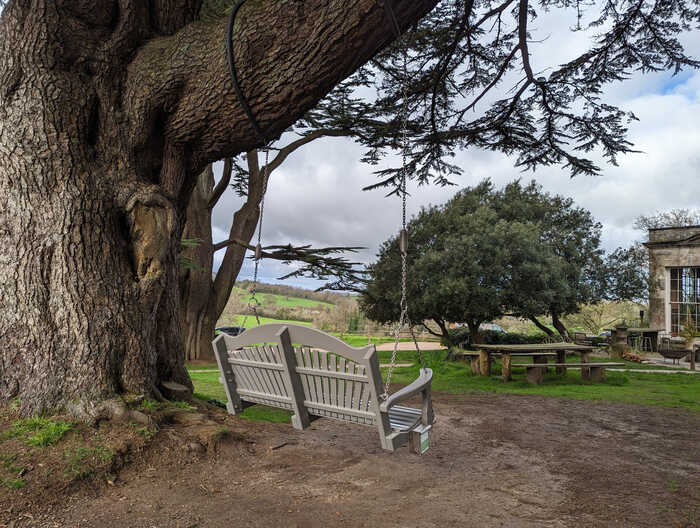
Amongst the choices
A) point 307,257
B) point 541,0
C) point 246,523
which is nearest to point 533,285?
point 307,257

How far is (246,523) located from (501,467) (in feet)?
7.48

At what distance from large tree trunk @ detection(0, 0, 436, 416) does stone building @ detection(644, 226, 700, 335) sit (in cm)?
1658

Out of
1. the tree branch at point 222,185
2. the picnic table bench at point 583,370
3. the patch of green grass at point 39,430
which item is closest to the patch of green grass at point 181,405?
the patch of green grass at point 39,430

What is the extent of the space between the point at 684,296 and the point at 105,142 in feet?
60.1

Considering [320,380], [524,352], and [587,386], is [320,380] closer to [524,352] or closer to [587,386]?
[587,386]

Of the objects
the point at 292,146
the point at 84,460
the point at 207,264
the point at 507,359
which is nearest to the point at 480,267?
the point at 507,359

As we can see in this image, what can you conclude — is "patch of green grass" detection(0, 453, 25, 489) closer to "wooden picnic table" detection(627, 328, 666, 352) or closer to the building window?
"wooden picnic table" detection(627, 328, 666, 352)

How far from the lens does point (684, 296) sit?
16.2 meters

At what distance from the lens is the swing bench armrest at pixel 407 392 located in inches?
117

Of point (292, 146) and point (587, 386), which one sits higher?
point (292, 146)

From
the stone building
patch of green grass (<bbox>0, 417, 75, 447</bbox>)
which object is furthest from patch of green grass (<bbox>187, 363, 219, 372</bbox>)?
the stone building

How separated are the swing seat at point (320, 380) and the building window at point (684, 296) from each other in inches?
648

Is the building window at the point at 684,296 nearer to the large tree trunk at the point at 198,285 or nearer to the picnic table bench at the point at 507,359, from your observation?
the picnic table bench at the point at 507,359

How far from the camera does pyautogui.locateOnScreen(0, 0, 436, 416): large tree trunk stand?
3705mm
